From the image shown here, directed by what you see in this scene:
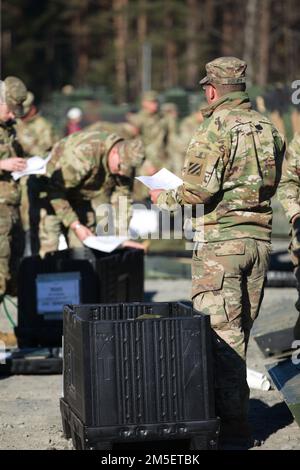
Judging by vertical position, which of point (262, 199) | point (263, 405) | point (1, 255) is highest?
point (262, 199)

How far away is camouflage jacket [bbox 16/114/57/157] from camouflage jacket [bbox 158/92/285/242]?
322 inches

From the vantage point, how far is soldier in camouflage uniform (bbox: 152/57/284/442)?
6.46m

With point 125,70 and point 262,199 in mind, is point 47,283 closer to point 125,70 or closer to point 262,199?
point 262,199

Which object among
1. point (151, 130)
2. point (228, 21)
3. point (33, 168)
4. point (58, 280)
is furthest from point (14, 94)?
point (228, 21)

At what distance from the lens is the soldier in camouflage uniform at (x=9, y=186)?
9.41 metres

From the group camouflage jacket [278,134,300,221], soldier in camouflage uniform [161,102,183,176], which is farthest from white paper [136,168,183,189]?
soldier in camouflage uniform [161,102,183,176]

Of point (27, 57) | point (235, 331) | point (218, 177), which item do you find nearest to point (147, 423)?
point (235, 331)

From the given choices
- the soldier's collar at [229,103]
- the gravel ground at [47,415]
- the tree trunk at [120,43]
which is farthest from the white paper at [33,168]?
the tree trunk at [120,43]

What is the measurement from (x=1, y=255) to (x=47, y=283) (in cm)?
68

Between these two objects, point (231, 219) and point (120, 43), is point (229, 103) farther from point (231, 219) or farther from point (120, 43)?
point (120, 43)

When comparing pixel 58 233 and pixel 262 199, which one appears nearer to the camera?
pixel 262 199

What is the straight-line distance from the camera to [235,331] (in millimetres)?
6535

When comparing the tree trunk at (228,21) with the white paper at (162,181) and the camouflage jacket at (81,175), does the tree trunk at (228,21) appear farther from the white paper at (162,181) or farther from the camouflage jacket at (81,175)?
the white paper at (162,181)
